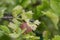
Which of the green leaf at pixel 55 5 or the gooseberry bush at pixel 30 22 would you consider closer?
the gooseberry bush at pixel 30 22

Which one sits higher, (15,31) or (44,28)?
(44,28)

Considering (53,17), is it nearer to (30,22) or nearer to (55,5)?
(55,5)

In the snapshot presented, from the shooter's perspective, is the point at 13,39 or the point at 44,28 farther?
the point at 44,28

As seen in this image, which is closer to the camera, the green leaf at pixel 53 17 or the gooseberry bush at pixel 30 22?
the gooseberry bush at pixel 30 22

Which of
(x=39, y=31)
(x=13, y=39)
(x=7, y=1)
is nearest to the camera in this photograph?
(x=13, y=39)

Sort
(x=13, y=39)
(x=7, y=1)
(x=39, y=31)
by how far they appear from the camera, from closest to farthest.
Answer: (x=13, y=39) → (x=39, y=31) → (x=7, y=1)

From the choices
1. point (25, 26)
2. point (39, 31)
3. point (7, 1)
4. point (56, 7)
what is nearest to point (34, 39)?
point (25, 26)

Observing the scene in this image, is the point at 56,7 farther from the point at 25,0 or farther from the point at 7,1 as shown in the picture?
the point at 7,1

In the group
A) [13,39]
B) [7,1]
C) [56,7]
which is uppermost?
[7,1]

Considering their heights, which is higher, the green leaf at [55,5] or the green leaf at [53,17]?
the green leaf at [55,5]
